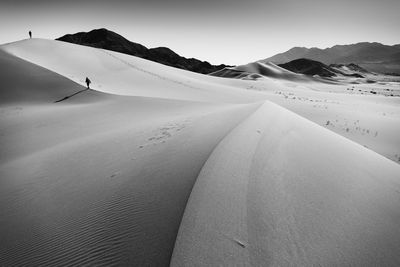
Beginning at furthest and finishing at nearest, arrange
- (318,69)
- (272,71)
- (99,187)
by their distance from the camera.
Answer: (318,69) → (272,71) → (99,187)

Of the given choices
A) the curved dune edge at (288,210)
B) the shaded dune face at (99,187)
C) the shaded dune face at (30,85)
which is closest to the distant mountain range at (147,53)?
the shaded dune face at (30,85)

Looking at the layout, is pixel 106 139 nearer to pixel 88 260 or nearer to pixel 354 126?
pixel 88 260

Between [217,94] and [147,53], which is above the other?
[147,53]

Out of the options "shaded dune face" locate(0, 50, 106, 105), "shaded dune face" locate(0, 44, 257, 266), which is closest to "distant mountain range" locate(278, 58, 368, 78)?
"shaded dune face" locate(0, 50, 106, 105)

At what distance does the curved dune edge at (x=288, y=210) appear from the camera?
7.89 feet

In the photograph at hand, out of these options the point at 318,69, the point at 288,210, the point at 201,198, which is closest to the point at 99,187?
the point at 201,198

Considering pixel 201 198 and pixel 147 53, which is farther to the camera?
pixel 147 53

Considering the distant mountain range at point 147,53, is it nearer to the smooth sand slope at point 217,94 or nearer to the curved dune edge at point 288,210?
the smooth sand slope at point 217,94

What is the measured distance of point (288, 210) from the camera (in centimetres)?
308

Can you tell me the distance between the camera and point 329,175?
424 cm

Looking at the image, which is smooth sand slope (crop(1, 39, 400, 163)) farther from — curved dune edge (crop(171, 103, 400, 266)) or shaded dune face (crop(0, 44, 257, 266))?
shaded dune face (crop(0, 44, 257, 266))

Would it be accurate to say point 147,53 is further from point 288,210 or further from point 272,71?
point 288,210

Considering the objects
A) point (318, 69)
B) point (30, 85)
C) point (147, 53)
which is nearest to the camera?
point (30, 85)

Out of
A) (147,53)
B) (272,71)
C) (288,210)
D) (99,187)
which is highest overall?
(147,53)
